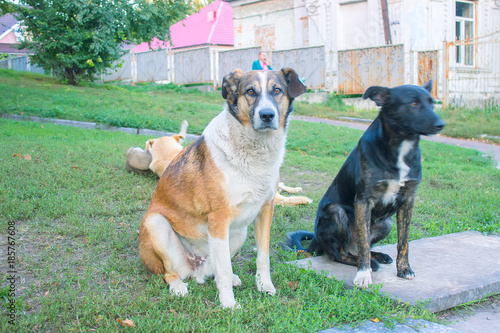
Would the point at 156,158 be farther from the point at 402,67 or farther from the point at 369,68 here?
the point at 369,68

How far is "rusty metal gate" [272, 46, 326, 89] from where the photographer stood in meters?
20.3

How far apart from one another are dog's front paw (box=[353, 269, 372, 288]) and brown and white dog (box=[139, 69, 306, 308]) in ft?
2.17

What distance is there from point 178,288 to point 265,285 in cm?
67

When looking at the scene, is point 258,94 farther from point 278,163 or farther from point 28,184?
point 28,184

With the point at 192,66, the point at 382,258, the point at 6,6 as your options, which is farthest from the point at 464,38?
the point at 382,258

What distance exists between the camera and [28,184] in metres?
5.66

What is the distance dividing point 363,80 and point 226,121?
16480 millimetres

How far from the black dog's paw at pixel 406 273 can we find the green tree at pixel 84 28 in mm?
14653

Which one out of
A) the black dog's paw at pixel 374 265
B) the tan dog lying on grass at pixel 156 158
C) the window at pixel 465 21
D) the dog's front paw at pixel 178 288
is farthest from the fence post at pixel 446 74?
the dog's front paw at pixel 178 288

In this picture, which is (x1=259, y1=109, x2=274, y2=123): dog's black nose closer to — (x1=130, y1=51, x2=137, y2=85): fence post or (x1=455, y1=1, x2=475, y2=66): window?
(x1=455, y1=1, x2=475, y2=66): window

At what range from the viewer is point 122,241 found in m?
4.39

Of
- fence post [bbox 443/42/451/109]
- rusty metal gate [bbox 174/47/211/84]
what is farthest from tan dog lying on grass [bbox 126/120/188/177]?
rusty metal gate [bbox 174/47/211/84]

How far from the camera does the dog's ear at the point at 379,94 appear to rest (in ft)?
11.4

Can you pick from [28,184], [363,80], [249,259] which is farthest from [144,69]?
[249,259]
